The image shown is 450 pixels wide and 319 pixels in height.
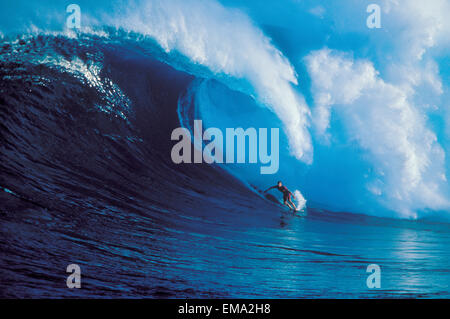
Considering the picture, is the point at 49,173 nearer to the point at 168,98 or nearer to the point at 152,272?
the point at 152,272

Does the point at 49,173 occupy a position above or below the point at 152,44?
below

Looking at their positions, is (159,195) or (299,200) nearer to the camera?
(159,195)

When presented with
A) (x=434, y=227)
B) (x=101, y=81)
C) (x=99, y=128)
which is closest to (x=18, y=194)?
(x=99, y=128)

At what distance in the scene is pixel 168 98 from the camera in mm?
6297

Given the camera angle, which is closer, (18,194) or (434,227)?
(18,194)

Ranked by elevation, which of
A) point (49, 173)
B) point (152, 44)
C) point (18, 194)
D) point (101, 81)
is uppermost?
point (152, 44)

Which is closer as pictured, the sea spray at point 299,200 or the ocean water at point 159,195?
the ocean water at point 159,195

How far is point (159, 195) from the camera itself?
4.77 meters

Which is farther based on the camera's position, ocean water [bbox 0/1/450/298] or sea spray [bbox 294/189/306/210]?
sea spray [bbox 294/189/306/210]

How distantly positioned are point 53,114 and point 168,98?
208 cm

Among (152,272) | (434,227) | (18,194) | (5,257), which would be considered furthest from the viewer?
(434,227)

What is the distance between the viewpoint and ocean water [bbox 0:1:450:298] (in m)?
2.72

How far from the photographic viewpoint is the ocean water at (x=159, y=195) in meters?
2.72
